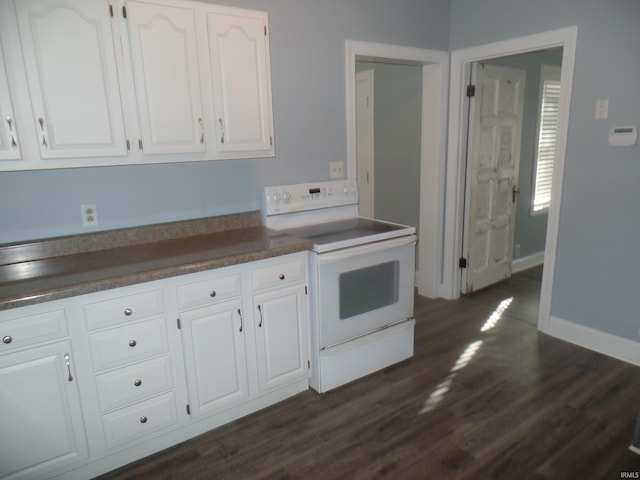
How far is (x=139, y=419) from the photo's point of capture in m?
1.95

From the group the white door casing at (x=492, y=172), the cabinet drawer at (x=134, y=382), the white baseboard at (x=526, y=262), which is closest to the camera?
the cabinet drawer at (x=134, y=382)

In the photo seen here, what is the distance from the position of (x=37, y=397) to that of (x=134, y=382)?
362 millimetres

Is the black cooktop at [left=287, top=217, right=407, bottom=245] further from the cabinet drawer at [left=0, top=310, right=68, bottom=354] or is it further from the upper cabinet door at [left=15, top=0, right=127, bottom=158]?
the cabinet drawer at [left=0, top=310, right=68, bottom=354]

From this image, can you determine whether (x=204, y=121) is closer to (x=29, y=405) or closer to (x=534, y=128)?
(x=29, y=405)

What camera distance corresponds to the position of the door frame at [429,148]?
3080 mm

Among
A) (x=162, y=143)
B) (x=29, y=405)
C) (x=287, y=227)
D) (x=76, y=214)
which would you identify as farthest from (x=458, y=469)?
(x=76, y=214)

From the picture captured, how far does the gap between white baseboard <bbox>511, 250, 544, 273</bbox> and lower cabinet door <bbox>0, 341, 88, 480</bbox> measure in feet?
13.6

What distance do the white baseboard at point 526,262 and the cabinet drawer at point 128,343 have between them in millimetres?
3794

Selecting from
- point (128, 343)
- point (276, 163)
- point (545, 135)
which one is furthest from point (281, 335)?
point (545, 135)

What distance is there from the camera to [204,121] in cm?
219

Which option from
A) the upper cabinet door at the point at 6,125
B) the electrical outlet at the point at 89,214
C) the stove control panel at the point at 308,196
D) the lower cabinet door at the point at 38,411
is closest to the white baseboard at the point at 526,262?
the stove control panel at the point at 308,196

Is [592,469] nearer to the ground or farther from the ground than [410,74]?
nearer to the ground

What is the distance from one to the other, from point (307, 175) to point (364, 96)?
1779 mm

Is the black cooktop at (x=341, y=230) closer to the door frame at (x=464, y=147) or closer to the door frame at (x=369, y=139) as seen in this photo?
the door frame at (x=464, y=147)
